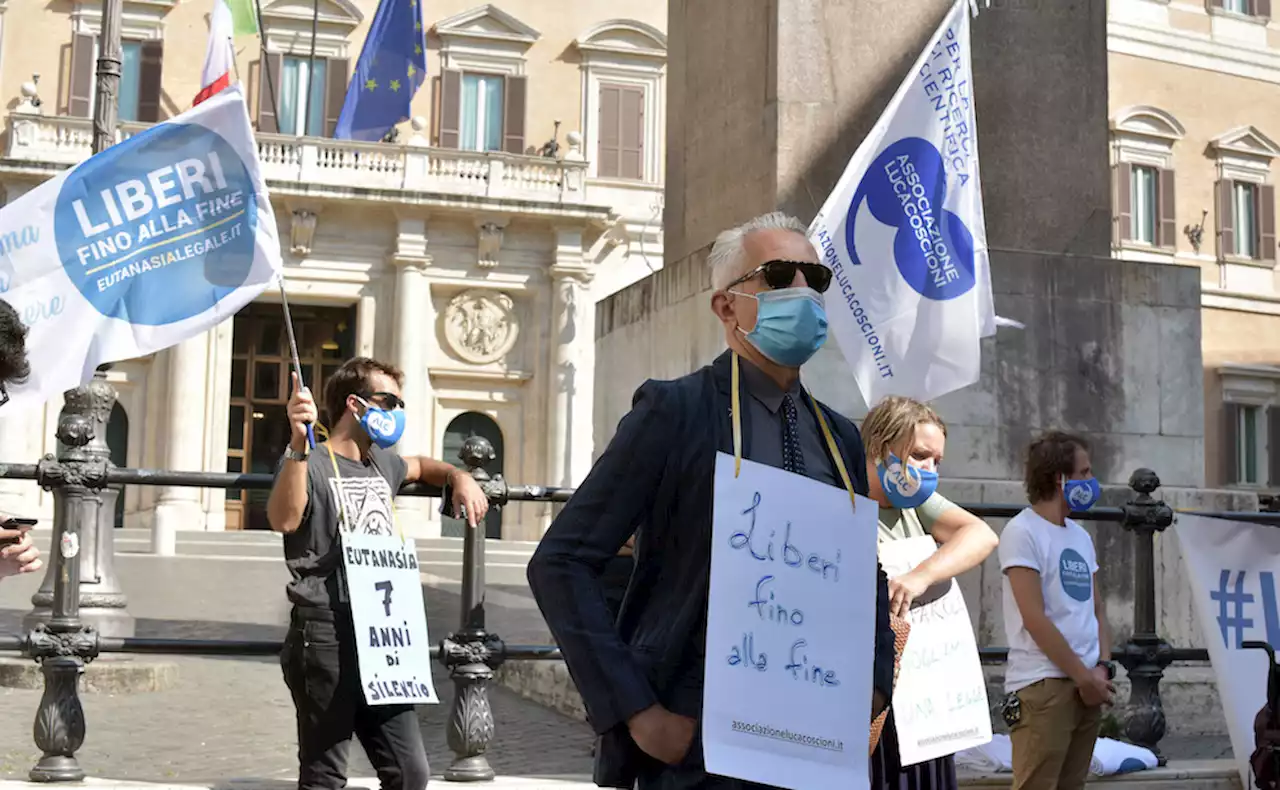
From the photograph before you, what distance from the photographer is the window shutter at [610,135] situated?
109ft

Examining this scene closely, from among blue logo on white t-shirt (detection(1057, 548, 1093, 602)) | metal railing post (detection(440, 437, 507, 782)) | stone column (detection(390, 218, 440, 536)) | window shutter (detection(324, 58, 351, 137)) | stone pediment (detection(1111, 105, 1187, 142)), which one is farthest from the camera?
stone pediment (detection(1111, 105, 1187, 142))

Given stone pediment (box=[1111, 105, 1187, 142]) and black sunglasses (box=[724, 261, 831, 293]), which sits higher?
stone pediment (box=[1111, 105, 1187, 142])

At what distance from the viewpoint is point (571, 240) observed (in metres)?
31.9

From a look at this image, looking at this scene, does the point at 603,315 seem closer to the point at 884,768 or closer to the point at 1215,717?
the point at 1215,717

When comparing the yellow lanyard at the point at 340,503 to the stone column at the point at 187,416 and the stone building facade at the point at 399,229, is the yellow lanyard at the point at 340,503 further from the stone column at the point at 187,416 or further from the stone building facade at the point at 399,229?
the stone column at the point at 187,416

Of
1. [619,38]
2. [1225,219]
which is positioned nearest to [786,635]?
[619,38]

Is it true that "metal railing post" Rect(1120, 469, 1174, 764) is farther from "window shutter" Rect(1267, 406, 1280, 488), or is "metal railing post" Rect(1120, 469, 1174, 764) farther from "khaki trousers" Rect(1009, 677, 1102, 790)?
"window shutter" Rect(1267, 406, 1280, 488)

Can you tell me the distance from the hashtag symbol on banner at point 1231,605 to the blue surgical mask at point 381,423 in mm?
3268

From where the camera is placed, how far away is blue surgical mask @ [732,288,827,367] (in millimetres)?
2818

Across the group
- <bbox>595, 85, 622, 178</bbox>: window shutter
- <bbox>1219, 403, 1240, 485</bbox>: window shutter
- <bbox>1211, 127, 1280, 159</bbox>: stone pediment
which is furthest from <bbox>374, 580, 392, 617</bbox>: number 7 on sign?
<bbox>1211, 127, 1280, 159</bbox>: stone pediment

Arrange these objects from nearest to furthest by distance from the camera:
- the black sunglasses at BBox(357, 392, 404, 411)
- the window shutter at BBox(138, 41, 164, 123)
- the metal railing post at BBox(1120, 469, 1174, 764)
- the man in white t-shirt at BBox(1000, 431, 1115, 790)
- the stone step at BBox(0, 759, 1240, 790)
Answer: the black sunglasses at BBox(357, 392, 404, 411) < the man in white t-shirt at BBox(1000, 431, 1115, 790) < the stone step at BBox(0, 759, 1240, 790) < the metal railing post at BBox(1120, 469, 1174, 764) < the window shutter at BBox(138, 41, 164, 123)

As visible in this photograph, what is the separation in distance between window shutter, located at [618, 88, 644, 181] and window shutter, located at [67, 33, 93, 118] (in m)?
10.5

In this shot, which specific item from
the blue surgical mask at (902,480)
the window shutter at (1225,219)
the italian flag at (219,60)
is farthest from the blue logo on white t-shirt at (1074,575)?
the window shutter at (1225,219)

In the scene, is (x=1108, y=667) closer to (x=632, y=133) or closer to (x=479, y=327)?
(x=479, y=327)
